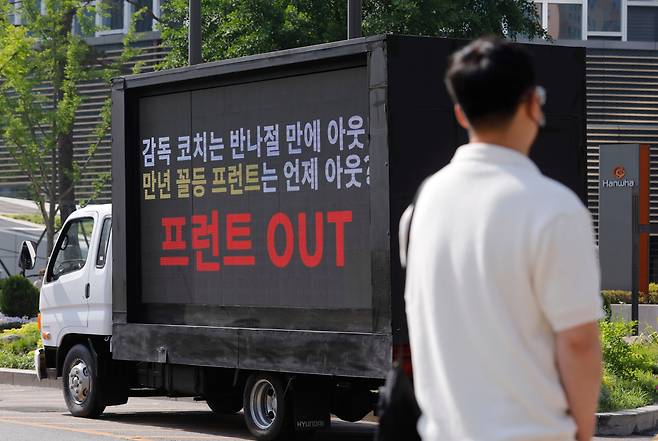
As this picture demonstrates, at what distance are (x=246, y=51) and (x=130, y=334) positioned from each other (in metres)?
9.82

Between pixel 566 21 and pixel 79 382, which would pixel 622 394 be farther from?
pixel 566 21

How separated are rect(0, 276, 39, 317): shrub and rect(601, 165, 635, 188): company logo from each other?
37.1 ft

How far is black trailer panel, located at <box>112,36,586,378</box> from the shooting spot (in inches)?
420

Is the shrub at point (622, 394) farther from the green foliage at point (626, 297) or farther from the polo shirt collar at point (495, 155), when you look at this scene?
the green foliage at point (626, 297)

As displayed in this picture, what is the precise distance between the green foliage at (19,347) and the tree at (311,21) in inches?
206

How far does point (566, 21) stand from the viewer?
58.1 metres

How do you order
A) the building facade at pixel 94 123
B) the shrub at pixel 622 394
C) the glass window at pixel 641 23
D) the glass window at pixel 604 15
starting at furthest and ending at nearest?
the glass window at pixel 641 23, the glass window at pixel 604 15, the building facade at pixel 94 123, the shrub at pixel 622 394

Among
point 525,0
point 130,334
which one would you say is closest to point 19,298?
point 525,0

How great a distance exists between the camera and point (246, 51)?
74.2ft

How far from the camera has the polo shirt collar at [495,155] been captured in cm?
328

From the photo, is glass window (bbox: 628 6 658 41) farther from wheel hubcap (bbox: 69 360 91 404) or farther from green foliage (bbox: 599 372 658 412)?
wheel hubcap (bbox: 69 360 91 404)

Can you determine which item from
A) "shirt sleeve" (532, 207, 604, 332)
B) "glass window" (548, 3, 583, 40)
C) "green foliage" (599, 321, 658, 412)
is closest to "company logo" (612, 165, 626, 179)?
"green foliage" (599, 321, 658, 412)

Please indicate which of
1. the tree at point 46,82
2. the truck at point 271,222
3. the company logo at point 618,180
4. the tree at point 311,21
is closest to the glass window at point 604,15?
the tree at point 46,82

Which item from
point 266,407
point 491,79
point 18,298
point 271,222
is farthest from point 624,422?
point 18,298
